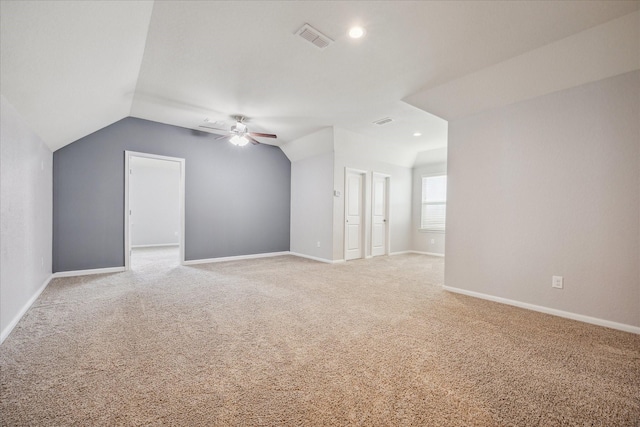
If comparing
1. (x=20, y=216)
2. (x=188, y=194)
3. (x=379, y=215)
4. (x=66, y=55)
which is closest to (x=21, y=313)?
(x=20, y=216)

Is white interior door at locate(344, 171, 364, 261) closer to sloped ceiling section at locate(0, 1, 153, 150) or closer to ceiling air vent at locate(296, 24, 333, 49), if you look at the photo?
ceiling air vent at locate(296, 24, 333, 49)

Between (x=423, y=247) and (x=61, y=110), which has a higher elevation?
(x=61, y=110)

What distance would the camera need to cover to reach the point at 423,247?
7.63 meters

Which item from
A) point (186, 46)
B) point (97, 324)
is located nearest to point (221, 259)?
point (97, 324)

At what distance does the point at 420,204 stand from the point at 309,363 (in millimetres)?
6561

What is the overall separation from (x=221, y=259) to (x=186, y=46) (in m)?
4.35

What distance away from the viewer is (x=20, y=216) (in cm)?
289

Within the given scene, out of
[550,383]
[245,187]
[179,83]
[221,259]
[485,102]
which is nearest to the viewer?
[550,383]

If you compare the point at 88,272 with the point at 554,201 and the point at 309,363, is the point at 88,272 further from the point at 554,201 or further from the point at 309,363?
the point at 554,201

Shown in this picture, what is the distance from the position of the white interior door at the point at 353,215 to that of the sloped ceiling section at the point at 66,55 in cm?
440

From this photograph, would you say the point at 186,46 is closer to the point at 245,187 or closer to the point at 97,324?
the point at 97,324

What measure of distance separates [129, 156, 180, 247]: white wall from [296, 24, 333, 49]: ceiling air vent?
7.54 metres

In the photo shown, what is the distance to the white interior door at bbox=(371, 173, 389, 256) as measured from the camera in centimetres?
693

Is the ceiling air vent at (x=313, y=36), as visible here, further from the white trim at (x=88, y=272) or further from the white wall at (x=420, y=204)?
the white wall at (x=420, y=204)
